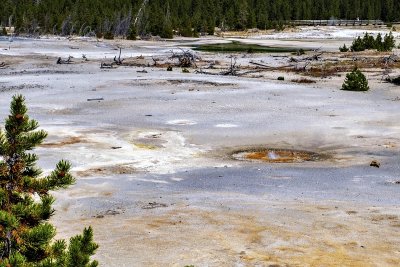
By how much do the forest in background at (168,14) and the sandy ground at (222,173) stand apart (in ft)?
171

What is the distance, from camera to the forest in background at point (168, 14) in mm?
81438

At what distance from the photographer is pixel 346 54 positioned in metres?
50.9

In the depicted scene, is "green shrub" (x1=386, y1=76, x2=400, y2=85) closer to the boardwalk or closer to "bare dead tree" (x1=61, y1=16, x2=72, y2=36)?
"bare dead tree" (x1=61, y1=16, x2=72, y2=36)

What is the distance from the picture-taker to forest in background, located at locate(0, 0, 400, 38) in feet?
267

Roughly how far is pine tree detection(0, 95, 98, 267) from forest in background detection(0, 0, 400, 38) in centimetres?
7352

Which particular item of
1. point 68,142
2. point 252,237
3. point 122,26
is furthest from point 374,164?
point 122,26

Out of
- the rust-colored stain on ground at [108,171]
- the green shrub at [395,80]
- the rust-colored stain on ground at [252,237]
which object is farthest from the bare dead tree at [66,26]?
the rust-colored stain on ground at [252,237]

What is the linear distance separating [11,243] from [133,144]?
505 inches

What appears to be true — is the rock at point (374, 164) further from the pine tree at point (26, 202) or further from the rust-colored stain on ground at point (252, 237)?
the pine tree at point (26, 202)

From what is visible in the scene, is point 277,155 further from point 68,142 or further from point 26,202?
point 26,202

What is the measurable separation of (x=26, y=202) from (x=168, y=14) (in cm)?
8979

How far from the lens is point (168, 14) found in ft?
304

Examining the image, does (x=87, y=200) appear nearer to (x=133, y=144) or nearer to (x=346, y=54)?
(x=133, y=144)

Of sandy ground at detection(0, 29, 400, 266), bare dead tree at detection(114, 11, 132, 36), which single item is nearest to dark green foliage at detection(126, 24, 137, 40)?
bare dead tree at detection(114, 11, 132, 36)
